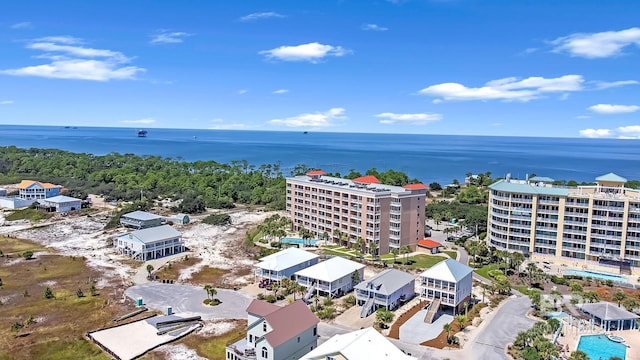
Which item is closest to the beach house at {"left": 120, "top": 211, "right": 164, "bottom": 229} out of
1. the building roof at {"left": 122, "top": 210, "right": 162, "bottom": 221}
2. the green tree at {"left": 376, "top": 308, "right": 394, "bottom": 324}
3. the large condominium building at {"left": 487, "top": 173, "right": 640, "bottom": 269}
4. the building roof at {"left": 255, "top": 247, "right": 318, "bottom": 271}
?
the building roof at {"left": 122, "top": 210, "right": 162, "bottom": 221}

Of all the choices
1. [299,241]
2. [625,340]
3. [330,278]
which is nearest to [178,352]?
[330,278]

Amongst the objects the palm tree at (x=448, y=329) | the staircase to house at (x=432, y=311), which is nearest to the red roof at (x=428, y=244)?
the staircase to house at (x=432, y=311)

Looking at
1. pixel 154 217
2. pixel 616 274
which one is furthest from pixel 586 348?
pixel 154 217

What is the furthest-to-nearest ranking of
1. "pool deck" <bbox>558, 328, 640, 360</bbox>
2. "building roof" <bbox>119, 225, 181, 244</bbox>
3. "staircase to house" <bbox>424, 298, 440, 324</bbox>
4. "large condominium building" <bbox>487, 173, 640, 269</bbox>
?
"building roof" <bbox>119, 225, 181, 244</bbox>, "large condominium building" <bbox>487, 173, 640, 269</bbox>, "staircase to house" <bbox>424, 298, 440, 324</bbox>, "pool deck" <bbox>558, 328, 640, 360</bbox>

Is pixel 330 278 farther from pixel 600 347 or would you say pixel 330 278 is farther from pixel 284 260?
pixel 600 347

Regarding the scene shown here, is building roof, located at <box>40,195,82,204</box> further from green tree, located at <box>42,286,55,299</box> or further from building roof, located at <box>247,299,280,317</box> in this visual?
building roof, located at <box>247,299,280,317</box>

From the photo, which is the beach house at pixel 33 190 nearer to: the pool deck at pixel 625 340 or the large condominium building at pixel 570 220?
the large condominium building at pixel 570 220
